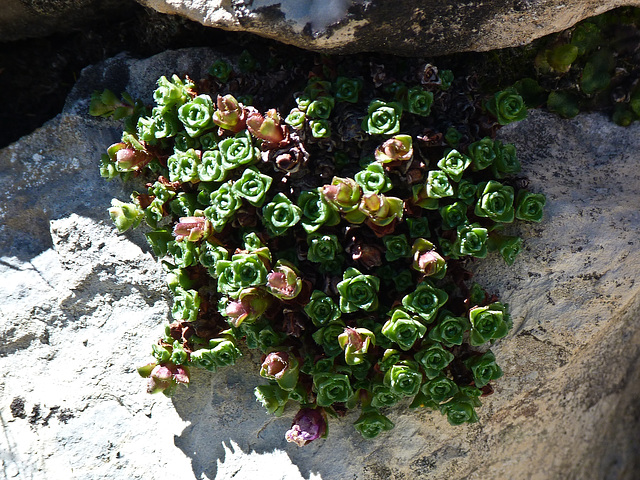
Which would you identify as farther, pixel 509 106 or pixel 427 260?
pixel 509 106

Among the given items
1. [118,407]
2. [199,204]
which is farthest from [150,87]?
[118,407]

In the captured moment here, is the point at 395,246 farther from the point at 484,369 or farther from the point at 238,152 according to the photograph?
the point at 238,152

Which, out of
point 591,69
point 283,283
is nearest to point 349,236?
point 283,283

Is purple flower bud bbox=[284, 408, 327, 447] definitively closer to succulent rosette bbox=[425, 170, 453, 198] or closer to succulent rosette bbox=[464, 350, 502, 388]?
succulent rosette bbox=[464, 350, 502, 388]

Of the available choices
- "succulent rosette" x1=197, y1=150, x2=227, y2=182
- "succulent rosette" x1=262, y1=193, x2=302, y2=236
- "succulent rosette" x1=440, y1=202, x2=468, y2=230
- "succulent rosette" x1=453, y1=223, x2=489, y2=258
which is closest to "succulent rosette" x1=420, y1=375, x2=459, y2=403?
"succulent rosette" x1=453, y1=223, x2=489, y2=258

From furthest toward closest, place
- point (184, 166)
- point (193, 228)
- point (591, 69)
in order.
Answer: point (591, 69), point (184, 166), point (193, 228)

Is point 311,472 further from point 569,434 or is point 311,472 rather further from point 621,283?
point 621,283

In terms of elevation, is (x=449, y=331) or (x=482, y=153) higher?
(x=482, y=153)
